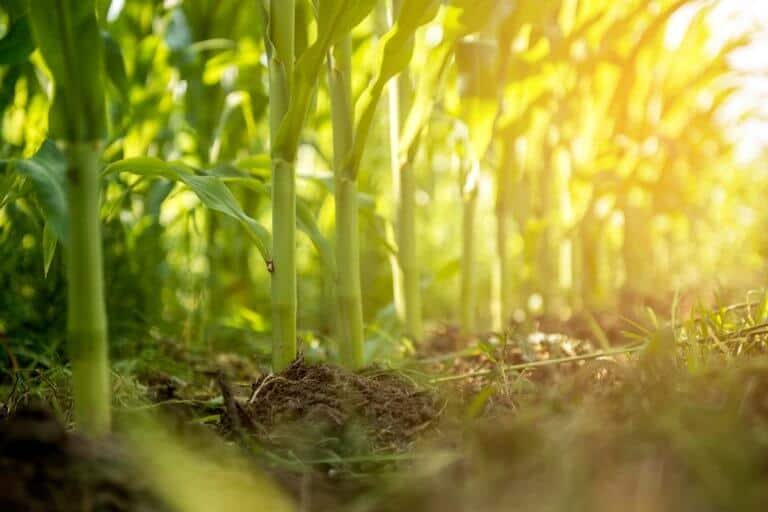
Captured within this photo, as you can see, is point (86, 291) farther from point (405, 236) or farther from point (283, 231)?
point (405, 236)

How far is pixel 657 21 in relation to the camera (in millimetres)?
1795

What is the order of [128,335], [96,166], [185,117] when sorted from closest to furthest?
[96,166]
[128,335]
[185,117]

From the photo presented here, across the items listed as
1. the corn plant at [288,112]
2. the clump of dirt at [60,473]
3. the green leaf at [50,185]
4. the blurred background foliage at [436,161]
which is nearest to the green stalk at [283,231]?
the corn plant at [288,112]

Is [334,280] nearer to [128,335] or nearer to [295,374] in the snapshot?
[295,374]

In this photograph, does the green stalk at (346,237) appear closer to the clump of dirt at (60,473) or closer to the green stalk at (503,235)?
the clump of dirt at (60,473)

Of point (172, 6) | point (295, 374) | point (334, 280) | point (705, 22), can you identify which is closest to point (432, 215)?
point (705, 22)

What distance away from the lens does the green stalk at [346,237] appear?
113 cm

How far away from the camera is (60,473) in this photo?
1.91 ft

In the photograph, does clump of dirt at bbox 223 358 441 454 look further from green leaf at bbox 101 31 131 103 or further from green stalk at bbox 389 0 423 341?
green leaf at bbox 101 31 131 103

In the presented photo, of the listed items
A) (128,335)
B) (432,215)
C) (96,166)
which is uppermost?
(432,215)

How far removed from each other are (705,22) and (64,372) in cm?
235

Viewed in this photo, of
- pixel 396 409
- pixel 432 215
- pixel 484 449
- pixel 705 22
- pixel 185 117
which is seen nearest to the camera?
pixel 484 449

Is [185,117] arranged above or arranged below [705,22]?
below

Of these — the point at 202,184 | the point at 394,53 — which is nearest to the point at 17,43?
the point at 202,184
